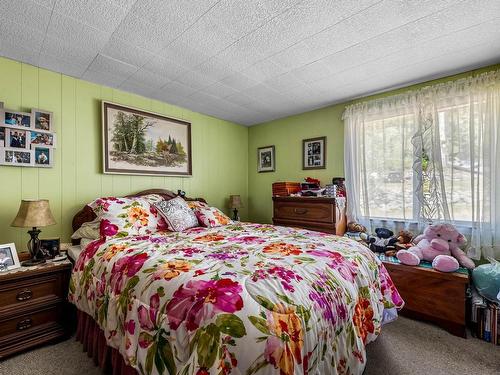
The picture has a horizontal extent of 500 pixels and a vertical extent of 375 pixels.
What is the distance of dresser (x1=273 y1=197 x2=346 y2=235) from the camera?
2.85 metres

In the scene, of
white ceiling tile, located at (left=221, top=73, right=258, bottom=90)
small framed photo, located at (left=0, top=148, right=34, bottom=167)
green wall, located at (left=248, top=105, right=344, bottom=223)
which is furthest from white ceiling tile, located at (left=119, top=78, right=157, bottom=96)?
green wall, located at (left=248, top=105, right=344, bottom=223)

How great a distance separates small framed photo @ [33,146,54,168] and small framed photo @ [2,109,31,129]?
0.20 m

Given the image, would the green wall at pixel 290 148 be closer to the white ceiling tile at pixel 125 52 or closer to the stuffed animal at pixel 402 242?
the stuffed animal at pixel 402 242

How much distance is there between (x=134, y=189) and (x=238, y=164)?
1.73 m

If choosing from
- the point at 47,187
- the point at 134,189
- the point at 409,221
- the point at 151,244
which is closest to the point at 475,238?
the point at 409,221

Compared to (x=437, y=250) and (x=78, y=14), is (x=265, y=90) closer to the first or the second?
(x=78, y=14)

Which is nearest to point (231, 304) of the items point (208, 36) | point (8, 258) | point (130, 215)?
point (130, 215)

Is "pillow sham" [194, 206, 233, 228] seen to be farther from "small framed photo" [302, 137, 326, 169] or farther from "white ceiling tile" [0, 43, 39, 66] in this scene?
"white ceiling tile" [0, 43, 39, 66]

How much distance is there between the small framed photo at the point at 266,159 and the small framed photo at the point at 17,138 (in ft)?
9.32

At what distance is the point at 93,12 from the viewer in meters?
1.55

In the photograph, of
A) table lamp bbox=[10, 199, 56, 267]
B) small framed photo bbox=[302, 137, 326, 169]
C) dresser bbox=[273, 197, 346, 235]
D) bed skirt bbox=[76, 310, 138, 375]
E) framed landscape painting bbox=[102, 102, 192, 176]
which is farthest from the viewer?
small framed photo bbox=[302, 137, 326, 169]

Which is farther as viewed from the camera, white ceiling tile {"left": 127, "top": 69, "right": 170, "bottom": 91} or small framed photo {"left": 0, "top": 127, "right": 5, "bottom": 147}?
white ceiling tile {"left": 127, "top": 69, "right": 170, "bottom": 91}

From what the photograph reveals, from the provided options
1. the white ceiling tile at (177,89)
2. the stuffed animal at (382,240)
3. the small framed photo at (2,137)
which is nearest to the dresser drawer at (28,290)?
the small framed photo at (2,137)

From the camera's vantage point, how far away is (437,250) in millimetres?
2256
